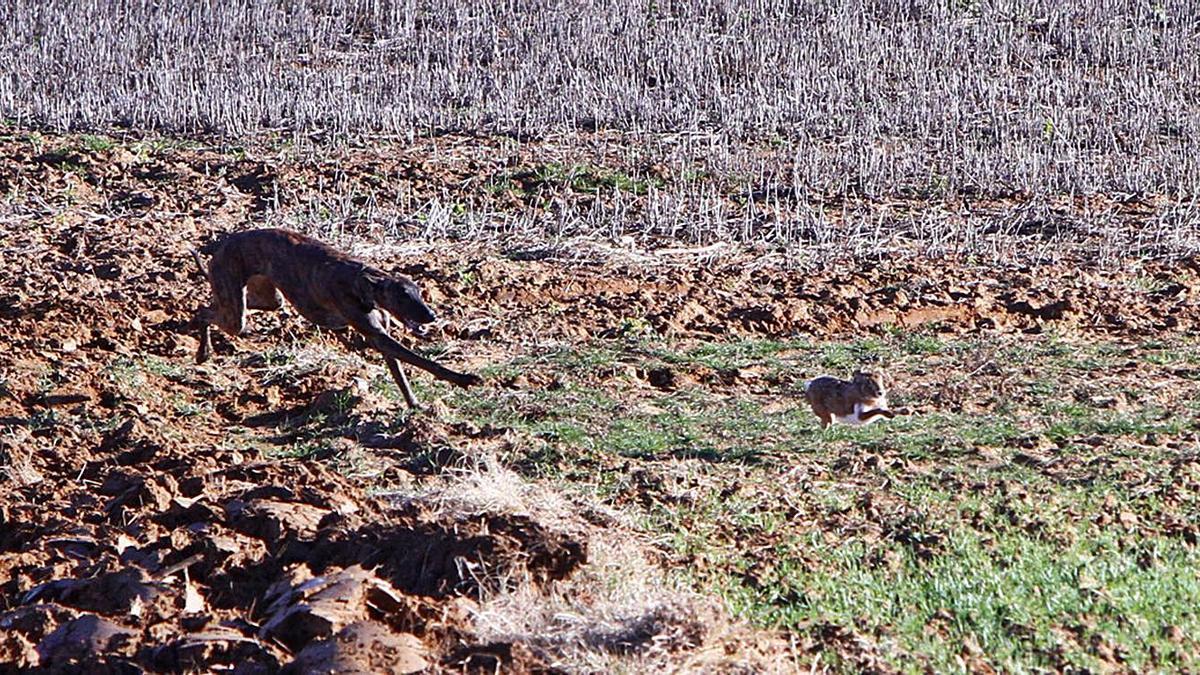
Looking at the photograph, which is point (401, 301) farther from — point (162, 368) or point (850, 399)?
point (162, 368)

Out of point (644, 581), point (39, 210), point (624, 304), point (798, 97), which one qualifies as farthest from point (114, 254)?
point (798, 97)

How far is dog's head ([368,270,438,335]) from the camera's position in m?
8.24

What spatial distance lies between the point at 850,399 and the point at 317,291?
9.74 ft

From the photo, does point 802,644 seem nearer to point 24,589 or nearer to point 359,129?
point 24,589

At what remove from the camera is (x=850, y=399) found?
8039 mm

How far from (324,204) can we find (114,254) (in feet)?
9.22

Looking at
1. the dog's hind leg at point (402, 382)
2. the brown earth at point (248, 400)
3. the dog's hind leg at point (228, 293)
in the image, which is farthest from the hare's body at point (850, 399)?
the dog's hind leg at point (228, 293)

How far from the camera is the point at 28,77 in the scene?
75.9 feet

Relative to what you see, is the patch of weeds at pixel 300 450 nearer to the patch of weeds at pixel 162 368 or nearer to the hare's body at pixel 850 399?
the patch of weeds at pixel 162 368

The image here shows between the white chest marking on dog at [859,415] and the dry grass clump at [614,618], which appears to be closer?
the dry grass clump at [614,618]

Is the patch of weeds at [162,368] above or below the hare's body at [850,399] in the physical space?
below

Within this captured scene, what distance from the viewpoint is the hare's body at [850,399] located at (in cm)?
802

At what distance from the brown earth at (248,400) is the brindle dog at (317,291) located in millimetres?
522

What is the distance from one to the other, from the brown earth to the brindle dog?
0.52 m
